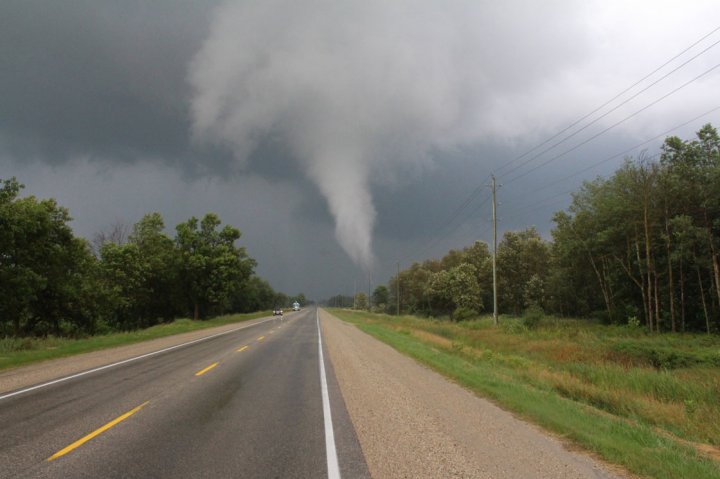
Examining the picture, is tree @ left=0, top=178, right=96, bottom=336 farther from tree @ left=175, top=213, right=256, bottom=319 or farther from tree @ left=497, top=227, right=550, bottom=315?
tree @ left=497, top=227, right=550, bottom=315

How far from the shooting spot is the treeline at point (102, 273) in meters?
28.5

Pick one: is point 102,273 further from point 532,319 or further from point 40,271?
point 532,319

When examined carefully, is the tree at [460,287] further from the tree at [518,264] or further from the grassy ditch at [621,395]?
the grassy ditch at [621,395]

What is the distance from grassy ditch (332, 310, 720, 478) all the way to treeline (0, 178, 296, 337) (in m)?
25.1

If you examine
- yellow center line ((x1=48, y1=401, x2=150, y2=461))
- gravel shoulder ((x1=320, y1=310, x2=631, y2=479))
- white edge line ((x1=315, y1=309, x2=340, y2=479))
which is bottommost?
gravel shoulder ((x1=320, y1=310, x2=631, y2=479))

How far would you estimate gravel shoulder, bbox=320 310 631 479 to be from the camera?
5.30 meters

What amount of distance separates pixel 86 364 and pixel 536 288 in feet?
223

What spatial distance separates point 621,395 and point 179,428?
11526mm

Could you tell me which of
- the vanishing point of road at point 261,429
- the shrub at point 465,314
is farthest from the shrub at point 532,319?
the vanishing point of road at point 261,429

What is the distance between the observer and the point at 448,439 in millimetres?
6594

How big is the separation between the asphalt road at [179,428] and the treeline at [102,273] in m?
22.0

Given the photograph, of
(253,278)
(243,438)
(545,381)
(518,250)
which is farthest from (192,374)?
(253,278)

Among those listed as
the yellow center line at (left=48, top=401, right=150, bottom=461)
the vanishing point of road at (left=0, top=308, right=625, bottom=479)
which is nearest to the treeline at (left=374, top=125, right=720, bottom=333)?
the vanishing point of road at (left=0, top=308, right=625, bottom=479)

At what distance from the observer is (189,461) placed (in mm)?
5363
